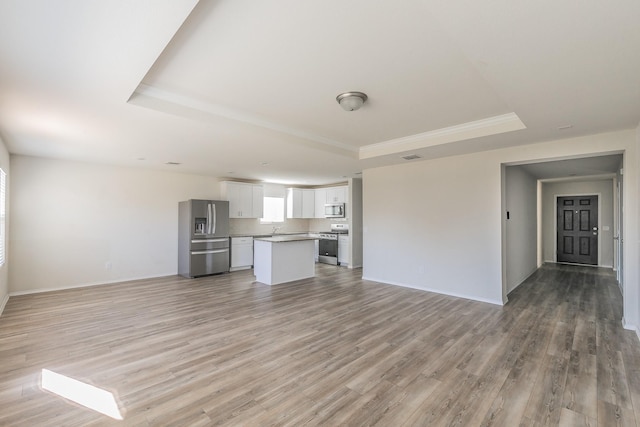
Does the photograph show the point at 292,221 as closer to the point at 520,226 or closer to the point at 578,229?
the point at 520,226

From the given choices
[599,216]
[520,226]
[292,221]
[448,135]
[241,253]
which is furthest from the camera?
[292,221]

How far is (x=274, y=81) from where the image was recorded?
2.66 m

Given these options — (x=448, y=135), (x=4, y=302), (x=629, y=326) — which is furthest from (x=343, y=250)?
(x=4, y=302)

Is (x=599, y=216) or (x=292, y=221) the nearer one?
(x=599, y=216)

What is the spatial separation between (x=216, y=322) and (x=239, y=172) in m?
3.96

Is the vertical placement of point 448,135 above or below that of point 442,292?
above

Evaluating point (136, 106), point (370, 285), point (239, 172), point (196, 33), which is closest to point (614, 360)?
point (370, 285)

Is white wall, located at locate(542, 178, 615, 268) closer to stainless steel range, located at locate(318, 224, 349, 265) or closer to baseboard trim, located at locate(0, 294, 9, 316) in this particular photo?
stainless steel range, located at locate(318, 224, 349, 265)

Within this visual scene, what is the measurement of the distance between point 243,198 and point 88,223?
3.32 meters

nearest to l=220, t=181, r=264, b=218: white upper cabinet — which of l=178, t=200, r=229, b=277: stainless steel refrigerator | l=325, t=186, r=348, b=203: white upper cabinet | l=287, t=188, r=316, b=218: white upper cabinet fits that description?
l=178, t=200, r=229, b=277: stainless steel refrigerator

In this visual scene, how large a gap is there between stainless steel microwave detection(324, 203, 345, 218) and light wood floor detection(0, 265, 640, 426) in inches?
150

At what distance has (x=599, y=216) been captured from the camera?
7.77 meters

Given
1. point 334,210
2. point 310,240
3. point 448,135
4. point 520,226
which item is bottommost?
point 310,240

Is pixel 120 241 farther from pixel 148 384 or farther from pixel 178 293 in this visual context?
pixel 148 384
